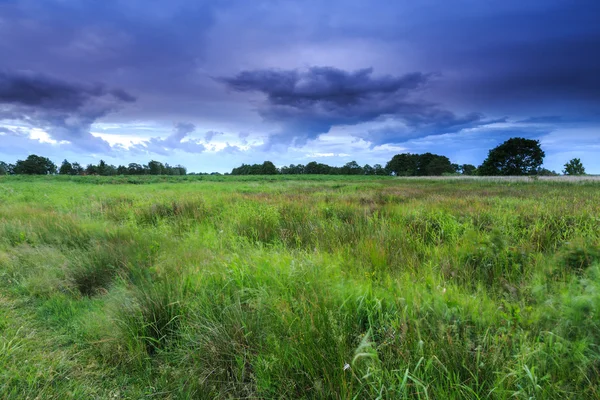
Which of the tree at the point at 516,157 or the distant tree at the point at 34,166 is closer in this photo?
the tree at the point at 516,157

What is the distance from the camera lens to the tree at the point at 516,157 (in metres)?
58.4

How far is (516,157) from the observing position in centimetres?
5956

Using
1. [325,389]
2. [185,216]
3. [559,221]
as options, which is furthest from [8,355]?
[559,221]

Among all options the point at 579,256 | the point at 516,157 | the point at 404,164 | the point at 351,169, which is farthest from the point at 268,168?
the point at 579,256

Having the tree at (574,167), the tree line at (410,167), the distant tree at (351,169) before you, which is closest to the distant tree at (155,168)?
the tree line at (410,167)

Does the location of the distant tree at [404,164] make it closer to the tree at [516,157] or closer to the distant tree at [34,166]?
the tree at [516,157]

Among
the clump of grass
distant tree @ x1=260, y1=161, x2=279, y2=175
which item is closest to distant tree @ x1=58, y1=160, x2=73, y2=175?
distant tree @ x1=260, y1=161, x2=279, y2=175

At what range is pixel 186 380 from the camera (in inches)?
81.4

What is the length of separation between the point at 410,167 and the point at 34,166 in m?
116

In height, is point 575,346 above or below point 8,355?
above

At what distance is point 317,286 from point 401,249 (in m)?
2.18

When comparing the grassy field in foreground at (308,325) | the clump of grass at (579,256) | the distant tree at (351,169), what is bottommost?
the grassy field in foreground at (308,325)

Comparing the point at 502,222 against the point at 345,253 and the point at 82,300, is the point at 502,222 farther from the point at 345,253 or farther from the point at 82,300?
the point at 82,300

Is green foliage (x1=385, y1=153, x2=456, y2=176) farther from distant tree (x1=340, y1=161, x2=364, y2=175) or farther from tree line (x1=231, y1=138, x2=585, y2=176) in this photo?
distant tree (x1=340, y1=161, x2=364, y2=175)
